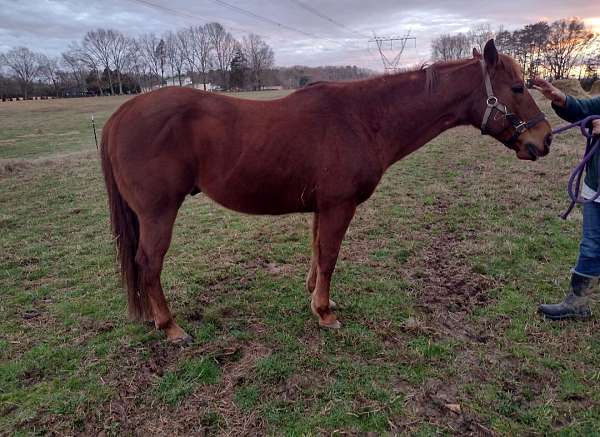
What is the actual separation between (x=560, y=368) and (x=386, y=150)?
2179mm

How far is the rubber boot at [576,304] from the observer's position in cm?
333

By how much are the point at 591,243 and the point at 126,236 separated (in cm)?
417

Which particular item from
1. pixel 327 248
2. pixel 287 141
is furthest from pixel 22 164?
pixel 327 248

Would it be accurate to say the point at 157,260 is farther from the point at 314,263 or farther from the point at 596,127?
the point at 596,127

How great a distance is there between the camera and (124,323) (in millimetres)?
3547

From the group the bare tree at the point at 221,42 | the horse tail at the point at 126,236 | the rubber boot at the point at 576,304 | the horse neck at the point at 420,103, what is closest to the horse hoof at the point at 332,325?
the horse neck at the point at 420,103

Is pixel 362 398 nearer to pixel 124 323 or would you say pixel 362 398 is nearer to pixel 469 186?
pixel 124 323

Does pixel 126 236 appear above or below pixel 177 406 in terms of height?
above

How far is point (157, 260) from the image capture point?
321cm

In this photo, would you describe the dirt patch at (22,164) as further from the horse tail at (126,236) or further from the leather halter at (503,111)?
the leather halter at (503,111)

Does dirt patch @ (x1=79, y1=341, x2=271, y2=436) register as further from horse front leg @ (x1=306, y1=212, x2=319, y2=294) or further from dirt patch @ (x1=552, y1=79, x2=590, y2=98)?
dirt patch @ (x1=552, y1=79, x2=590, y2=98)

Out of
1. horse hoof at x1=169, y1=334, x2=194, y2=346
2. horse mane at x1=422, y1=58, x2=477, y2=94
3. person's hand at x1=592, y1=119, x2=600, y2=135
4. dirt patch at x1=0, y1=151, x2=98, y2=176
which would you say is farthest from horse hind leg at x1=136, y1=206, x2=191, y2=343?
dirt patch at x1=0, y1=151, x2=98, y2=176

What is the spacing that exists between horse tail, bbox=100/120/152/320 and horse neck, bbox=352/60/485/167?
90.7 inches

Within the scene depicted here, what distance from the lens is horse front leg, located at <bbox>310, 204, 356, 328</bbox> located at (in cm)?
329
